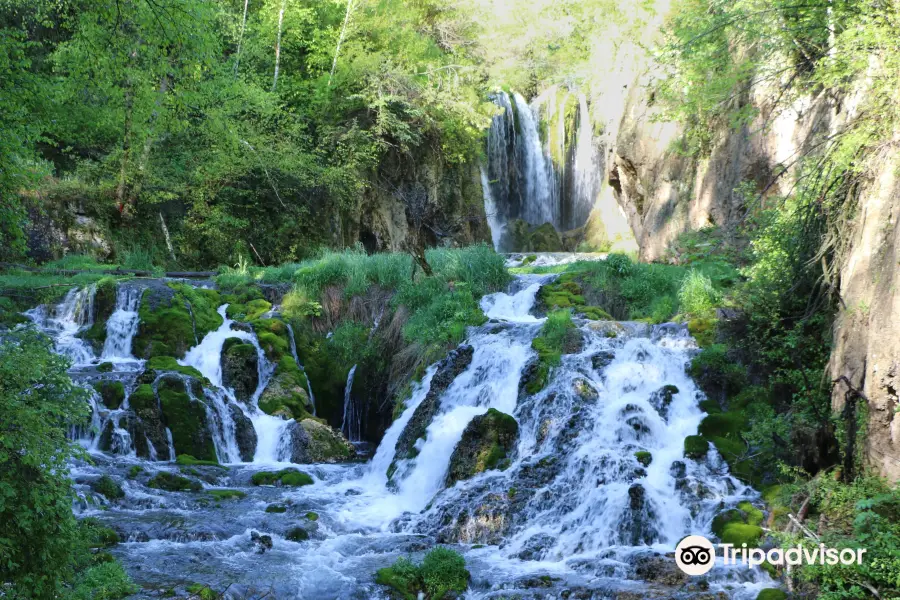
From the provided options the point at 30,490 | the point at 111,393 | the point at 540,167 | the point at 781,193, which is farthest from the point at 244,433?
the point at 540,167

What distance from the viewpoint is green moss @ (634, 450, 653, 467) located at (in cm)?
845

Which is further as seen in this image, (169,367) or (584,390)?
(169,367)

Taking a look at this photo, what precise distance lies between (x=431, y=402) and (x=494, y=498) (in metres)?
2.87

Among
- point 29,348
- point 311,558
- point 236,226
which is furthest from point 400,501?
point 236,226

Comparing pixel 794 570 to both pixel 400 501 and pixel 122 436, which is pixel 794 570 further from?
pixel 122 436

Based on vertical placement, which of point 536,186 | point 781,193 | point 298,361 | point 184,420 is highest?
point 536,186

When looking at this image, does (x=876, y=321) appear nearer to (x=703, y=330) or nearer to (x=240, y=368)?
(x=703, y=330)

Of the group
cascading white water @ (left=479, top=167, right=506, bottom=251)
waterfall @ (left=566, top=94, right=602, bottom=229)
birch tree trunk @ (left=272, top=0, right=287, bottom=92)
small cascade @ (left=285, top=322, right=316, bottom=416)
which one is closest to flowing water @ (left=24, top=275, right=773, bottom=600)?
small cascade @ (left=285, top=322, right=316, bottom=416)

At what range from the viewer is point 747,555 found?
6699mm

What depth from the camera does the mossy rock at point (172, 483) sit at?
31.0 feet

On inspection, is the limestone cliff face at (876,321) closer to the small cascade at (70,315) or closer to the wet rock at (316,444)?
the wet rock at (316,444)

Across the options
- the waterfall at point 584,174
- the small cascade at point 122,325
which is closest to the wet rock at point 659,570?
the small cascade at point 122,325

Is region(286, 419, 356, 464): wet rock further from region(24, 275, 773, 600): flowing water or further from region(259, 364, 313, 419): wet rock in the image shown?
region(259, 364, 313, 419): wet rock

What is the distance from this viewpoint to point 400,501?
375 inches
